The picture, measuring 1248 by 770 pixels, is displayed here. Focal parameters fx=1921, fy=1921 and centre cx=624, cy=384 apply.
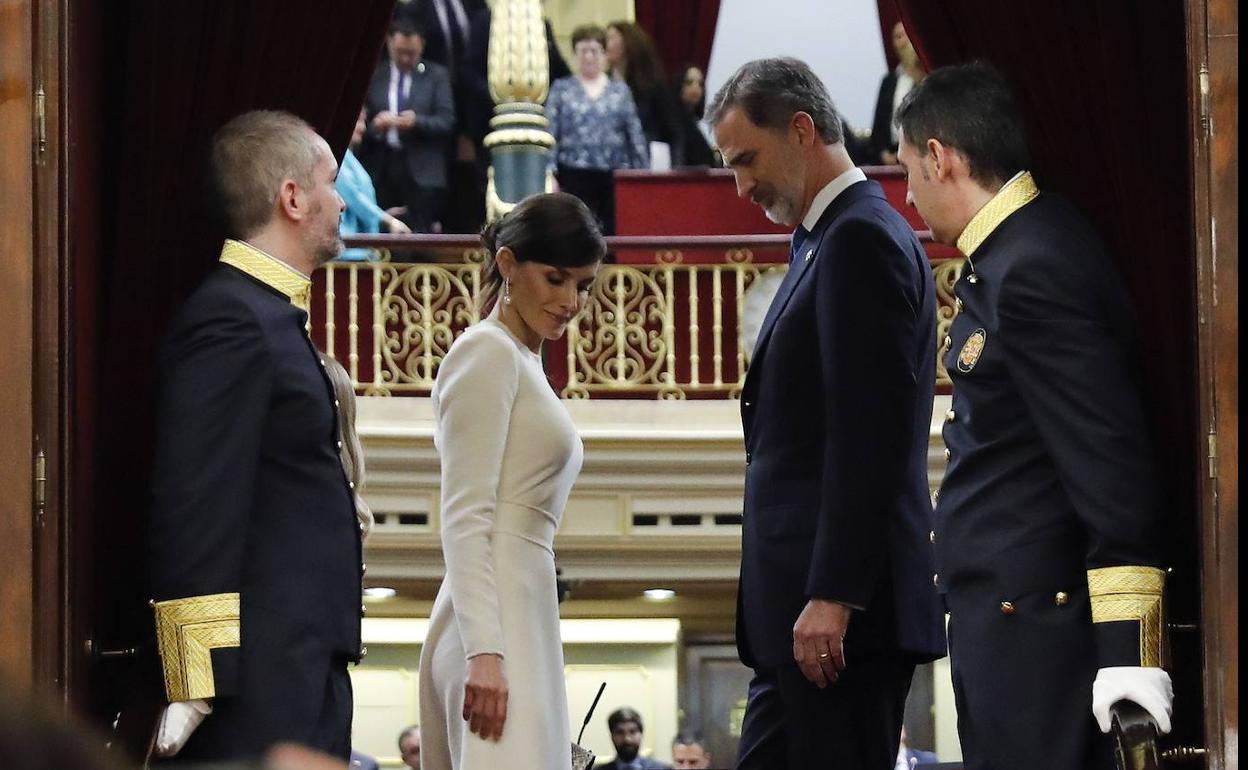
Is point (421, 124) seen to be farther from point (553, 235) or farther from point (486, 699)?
point (486, 699)

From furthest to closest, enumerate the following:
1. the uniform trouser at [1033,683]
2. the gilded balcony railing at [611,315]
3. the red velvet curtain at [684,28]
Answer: the red velvet curtain at [684,28], the gilded balcony railing at [611,315], the uniform trouser at [1033,683]

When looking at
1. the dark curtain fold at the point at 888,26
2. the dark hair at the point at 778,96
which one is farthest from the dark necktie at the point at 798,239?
the dark curtain fold at the point at 888,26

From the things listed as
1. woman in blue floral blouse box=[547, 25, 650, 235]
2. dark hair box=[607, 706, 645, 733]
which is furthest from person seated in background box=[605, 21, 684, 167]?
dark hair box=[607, 706, 645, 733]

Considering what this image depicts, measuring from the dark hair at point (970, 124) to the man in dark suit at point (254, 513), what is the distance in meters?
0.97

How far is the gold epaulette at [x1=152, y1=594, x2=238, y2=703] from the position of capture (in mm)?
2801

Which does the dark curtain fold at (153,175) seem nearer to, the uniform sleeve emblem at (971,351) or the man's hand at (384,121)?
the uniform sleeve emblem at (971,351)

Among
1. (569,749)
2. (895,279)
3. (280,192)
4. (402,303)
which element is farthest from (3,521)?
(402,303)

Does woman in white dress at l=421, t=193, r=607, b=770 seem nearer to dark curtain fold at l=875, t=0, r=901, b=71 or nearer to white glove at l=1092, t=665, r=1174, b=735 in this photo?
white glove at l=1092, t=665, r=1174, b=735

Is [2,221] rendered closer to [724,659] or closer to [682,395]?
[682,395]

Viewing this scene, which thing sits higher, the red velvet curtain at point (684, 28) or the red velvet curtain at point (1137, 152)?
the red velvet curtain at point (684, 28)

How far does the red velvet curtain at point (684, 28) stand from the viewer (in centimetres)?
1324

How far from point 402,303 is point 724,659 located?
13.4ft

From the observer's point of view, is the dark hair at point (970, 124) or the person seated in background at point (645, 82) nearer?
the dark hair at point (970, 124)

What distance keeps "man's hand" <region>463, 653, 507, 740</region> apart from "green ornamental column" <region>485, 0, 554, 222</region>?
Answer: 6.83 m
